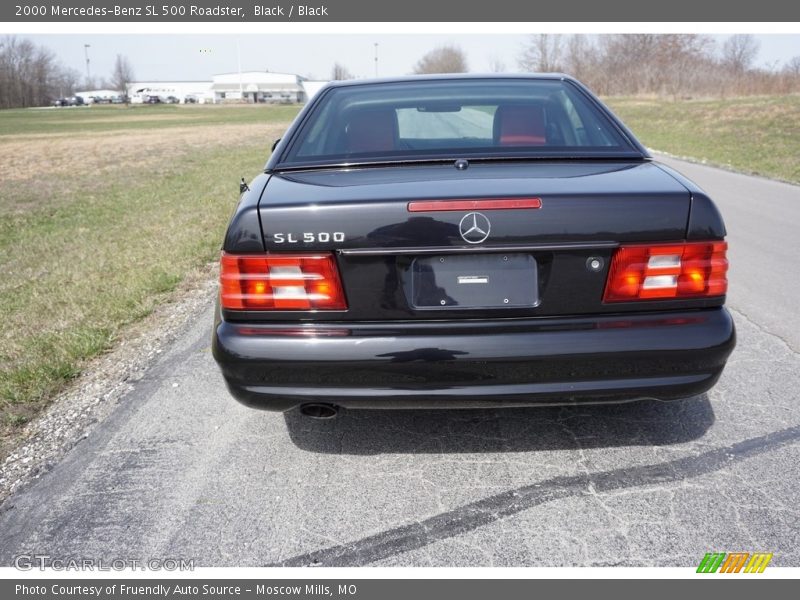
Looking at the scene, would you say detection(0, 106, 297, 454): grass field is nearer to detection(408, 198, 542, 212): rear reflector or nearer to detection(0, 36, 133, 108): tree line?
detection(408, 198, 542, 212): rear reflector

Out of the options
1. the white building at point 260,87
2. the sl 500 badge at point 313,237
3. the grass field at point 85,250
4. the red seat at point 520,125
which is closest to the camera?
the sl 500 badge at point 313,237

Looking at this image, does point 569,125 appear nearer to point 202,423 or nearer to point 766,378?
point 766,378

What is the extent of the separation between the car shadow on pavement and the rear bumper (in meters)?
0.47

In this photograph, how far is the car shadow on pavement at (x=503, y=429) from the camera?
2873 millimetres

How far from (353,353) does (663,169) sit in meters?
1.56

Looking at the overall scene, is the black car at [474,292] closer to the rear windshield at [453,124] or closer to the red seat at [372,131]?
the rear windshield at [453,124]

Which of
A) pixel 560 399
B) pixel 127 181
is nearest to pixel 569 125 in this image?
pixel 560 399

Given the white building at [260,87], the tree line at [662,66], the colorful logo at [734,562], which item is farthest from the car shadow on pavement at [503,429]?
the white building at [260,87]

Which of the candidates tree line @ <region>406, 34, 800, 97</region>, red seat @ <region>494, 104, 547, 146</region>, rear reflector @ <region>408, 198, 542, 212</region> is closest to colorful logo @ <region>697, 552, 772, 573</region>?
rear reflector @ <region>408, 198, 542, 212</region>

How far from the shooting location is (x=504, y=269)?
2.36 metres

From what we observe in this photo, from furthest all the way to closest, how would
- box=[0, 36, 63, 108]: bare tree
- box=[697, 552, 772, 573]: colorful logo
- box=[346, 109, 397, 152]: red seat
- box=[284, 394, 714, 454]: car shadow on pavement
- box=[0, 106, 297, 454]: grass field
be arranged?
box=[0, 36, 63, 108]: bare tree → box=[0, 106, 297, 454]: grass field → box=[346, 109, 397, 152]: red seat → box=[284, 394, 714, 454]: car shadow on pavement → box=[697, 552, 772, 573]: colorful logo

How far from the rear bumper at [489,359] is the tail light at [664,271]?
91mm

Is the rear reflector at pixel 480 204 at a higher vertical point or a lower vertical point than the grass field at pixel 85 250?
higher

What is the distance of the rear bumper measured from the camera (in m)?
2.38
